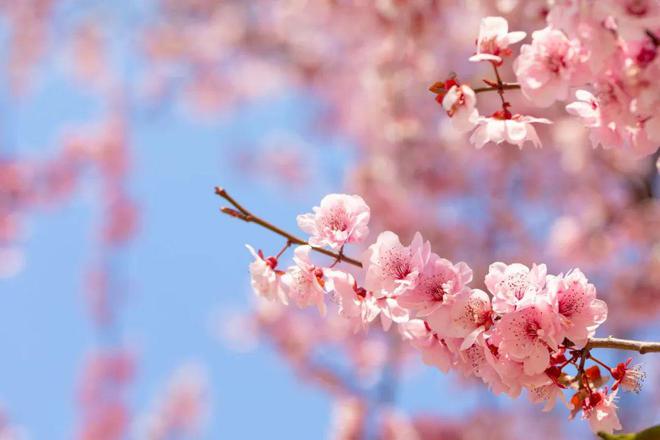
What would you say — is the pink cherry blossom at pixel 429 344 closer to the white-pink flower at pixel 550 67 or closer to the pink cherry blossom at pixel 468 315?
the pink cherry blossom at pixel 468 315

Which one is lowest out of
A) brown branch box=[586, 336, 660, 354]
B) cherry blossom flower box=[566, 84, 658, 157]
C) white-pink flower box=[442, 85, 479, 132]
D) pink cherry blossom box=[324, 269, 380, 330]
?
brown branch box=[586, 336, 660, 354]

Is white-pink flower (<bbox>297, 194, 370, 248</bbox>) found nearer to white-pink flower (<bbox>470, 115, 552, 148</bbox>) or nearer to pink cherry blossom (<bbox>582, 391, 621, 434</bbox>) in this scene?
white-pink flower (<bbox>470, 115, 552, 148</bbox>)

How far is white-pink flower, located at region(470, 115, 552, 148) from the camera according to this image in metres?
1.24

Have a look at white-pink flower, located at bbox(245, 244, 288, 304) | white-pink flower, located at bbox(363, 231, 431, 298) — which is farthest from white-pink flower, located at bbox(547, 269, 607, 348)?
white-pink flower, located at bbox(245, 244, 288, 304)

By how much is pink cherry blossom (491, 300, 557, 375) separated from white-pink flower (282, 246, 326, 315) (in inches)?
12.7

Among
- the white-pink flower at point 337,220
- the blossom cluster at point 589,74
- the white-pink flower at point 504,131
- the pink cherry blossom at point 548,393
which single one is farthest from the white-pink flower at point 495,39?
the pink cherry blossom at point 548,393

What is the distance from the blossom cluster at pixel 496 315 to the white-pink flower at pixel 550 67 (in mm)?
285

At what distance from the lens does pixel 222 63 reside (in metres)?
9.27

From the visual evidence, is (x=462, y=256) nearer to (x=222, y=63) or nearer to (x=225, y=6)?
(x=225, y=6)

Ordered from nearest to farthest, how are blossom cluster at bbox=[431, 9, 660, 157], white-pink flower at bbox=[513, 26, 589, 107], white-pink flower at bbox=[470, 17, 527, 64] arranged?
1. blossom cluster at bbox=[431, 9, 660, 157]
2. white-pink flower at bbox=[513, 26, 589, 107]
3. white-pink flower at bbox=[470, 17, 527, 64]

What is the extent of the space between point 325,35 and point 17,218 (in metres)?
3.36

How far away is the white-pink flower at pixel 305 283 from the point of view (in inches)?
50.7

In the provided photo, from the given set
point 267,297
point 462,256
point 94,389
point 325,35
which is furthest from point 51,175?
point 267,297

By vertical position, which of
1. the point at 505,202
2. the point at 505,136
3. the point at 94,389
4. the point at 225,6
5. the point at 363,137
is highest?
the point at 225,6
